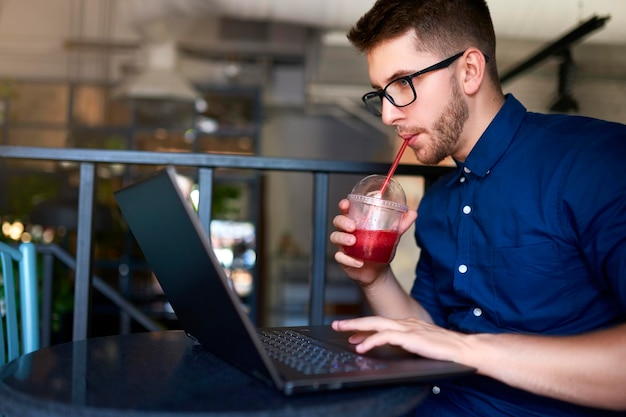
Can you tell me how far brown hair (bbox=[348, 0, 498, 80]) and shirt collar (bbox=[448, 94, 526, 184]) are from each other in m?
0.11

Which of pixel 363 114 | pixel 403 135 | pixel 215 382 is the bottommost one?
pixel 215 382

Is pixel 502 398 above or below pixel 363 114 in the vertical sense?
below

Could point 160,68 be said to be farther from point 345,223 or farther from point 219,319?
point 219,319

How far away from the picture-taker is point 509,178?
49.2 inches

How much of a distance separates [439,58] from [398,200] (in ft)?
0.94

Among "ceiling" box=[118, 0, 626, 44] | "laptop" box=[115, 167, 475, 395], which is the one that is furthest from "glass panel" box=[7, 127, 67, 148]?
"laptop" box=[115, 167, 475, 395]

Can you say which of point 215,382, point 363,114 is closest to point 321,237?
point 215,382

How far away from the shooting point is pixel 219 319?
34.6 inches

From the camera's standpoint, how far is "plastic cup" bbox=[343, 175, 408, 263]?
1176 mm

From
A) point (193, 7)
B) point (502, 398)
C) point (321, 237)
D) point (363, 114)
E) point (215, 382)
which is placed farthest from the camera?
point (363, 114)

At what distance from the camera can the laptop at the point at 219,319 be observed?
2.63 feet

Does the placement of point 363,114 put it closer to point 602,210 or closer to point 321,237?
point 321,237

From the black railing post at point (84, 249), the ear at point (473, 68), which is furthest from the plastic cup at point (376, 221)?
the black railing post at point (84, 249)

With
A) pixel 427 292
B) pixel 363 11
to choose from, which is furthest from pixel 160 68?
pixel 427 292
